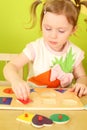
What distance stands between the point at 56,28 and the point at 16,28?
0.45 meters

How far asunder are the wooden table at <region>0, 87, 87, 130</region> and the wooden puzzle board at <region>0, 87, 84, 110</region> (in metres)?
0.02

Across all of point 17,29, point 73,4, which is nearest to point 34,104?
point 73,4

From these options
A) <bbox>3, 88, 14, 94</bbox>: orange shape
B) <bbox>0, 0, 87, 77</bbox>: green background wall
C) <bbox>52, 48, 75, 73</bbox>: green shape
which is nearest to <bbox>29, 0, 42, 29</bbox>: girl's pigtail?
<bbox>0, 0, 87, 77</bbox>: green background wall

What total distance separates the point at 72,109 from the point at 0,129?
0.22 meters

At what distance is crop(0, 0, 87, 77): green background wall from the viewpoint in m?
1.33

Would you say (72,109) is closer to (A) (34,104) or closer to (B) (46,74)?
(A) (34,104)

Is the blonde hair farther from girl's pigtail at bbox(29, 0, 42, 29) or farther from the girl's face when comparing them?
girl's pigtail at bbox(29, 0, 42, 29)

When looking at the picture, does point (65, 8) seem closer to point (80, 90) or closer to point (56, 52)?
point (56, 52)

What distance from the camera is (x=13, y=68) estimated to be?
0.91m

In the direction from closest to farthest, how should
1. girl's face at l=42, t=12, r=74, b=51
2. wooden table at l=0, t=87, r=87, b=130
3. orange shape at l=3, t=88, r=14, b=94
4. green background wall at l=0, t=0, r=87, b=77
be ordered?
1. wooden table at l=0, t=87, r=87, b=130
2. orange shape at l=3, t=88, r=14, b=94
3. girl's face at l=42, t=12, r=74, b=51
4. green background wall at l=0, t=0, r=87, b=77

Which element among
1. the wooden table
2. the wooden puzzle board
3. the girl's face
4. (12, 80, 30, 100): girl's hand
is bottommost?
the wooden puzzle board

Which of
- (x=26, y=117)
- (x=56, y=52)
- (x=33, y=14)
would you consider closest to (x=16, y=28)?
(x=33, y=14)

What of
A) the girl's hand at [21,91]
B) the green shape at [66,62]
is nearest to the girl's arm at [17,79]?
the girl's hand at [21,91]

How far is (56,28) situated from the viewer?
37.4 inches
